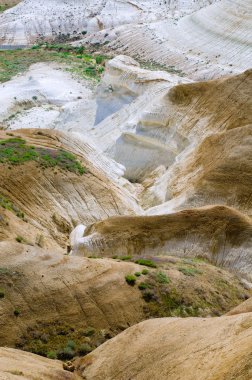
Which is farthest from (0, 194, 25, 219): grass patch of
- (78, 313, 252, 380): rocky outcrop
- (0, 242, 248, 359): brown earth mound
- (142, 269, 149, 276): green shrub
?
(78, 313, 252, 380): rocky outcrop

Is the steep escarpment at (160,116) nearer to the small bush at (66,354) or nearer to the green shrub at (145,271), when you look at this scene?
the green shrub at (145,271)

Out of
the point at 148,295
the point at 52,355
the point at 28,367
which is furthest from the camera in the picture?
the point at 148,295

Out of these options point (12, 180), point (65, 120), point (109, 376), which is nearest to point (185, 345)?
point (109, 376)

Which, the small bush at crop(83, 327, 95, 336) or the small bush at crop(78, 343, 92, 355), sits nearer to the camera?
the small bush at crop(78, 343, 92, 355)

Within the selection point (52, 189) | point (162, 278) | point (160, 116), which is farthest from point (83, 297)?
point (160, 116)

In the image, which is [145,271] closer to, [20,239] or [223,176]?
[20,239]

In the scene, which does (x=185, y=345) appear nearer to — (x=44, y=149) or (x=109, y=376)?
(x=109, y=376)

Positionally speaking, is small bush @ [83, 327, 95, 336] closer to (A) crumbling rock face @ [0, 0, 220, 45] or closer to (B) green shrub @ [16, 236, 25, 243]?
(B) green shrub @ [16, 236, 25, 243]
